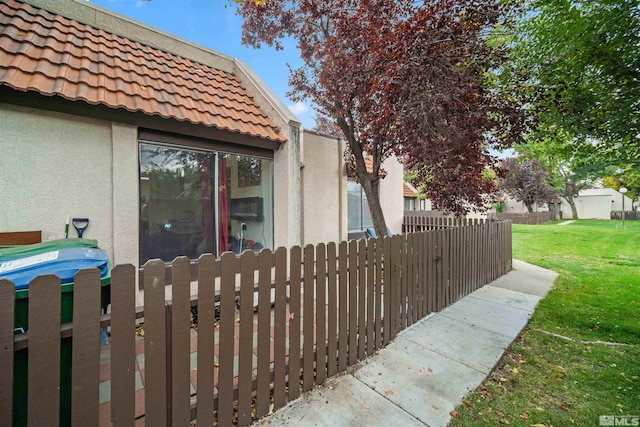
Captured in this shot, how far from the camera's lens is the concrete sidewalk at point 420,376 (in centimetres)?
258

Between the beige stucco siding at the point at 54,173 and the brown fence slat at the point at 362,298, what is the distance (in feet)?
11.4

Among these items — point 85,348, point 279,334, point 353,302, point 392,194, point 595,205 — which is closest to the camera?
point 85,348

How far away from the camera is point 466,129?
4.71 metres

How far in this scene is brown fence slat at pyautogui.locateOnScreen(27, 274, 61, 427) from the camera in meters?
1.66

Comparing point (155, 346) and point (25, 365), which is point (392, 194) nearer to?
point (155, 346)

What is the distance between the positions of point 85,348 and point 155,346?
1.34 ft

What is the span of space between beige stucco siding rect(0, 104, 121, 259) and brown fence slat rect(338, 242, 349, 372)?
324 cm

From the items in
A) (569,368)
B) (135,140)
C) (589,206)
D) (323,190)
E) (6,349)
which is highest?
(135,140)

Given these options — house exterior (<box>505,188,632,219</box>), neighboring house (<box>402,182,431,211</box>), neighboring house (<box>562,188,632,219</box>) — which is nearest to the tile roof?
neighboring house (<box>402,182,431,211</box>)

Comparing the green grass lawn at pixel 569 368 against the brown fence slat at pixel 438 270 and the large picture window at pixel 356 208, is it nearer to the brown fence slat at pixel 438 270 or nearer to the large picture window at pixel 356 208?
the brown fence slat at pixel 438 270

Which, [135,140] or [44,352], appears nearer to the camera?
[44,352]

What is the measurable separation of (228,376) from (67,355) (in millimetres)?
1147

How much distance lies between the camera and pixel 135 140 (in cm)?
412

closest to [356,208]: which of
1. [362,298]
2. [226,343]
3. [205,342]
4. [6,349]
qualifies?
[362,298]
